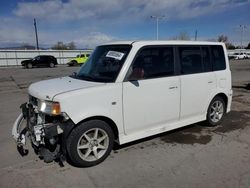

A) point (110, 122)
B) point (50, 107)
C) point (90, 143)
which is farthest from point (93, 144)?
point (50, 107)

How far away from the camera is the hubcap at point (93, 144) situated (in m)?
3.93

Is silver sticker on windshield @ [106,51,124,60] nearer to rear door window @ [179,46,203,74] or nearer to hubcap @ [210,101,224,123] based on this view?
rear door window @ [179,46,203,74]

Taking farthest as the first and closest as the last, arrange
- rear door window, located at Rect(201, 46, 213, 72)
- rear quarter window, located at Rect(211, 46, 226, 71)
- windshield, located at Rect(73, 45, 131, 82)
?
rear quarter window, located at Rect(211, 46, 226, 71) < rear door window, located at Rect(201, 46, 213, 72) < windshield, located at Rect(73, 45, 131, 82)

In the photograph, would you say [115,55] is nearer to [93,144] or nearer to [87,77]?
[87,77]

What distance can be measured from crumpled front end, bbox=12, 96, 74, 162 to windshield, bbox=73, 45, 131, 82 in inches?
37.7

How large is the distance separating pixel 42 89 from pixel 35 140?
82 centimetres

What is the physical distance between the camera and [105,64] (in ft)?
14.8

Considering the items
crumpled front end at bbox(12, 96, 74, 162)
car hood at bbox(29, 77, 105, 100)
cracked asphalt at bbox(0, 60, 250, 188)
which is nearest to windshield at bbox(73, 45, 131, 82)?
car hood at bbox(29, 77, 105, 100)

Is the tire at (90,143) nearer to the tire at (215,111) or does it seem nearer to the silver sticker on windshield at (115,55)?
the silver sticker on windshield at (115,55)

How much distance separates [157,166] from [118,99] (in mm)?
1196

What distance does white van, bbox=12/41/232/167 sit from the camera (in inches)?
147

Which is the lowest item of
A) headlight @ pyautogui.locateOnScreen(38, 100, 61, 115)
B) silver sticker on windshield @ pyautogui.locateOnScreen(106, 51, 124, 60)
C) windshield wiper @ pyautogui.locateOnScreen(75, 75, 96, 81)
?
headlight @ pyautogui.locateOnScreen(38, 100, 61, 115)

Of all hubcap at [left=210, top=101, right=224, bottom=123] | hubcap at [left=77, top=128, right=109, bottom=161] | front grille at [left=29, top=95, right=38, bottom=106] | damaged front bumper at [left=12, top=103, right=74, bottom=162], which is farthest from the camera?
hubcap at [left=210, top=101, right=224, bottom=123]

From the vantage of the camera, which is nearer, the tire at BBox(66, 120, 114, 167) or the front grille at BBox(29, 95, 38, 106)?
the tire at BBox(66, 120, 114, 167)
